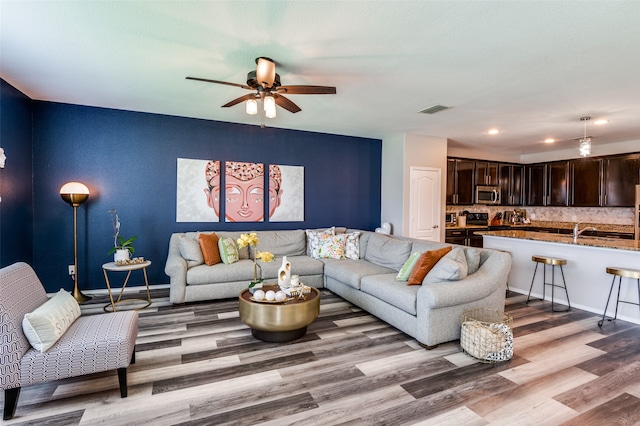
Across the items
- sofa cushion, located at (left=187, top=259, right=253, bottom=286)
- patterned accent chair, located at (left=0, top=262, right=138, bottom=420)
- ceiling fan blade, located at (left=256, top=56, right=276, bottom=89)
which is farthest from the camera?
sofa cushion, located at (left=187, top=259, right=253, bottom=286)

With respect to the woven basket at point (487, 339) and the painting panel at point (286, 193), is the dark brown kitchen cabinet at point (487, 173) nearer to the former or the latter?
the painting panel at point (286, 193)

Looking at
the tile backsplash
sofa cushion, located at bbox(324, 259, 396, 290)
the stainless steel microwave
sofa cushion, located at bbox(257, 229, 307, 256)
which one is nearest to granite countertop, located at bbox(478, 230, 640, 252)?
sofa cushion, located at bbox(324, 259, 396, 290)

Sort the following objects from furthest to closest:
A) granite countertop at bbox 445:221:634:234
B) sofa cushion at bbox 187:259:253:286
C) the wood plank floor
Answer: granite countertop at bbox 445:221:634:234, sofa cushion at bbox 187:259:253:286, the wood plank floor

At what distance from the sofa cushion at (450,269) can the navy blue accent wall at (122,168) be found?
3.06 metres

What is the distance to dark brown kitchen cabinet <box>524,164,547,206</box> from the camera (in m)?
7.55

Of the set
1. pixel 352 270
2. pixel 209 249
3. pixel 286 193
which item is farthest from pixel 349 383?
pixel 286 193

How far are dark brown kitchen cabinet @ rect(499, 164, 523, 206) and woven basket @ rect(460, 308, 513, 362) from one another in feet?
18.0

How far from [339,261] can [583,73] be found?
11.4ft

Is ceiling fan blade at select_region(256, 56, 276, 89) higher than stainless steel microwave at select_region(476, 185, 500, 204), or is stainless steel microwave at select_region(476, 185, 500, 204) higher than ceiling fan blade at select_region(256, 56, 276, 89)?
ceiling fan blade at select_region(256, 56, 276, 89)

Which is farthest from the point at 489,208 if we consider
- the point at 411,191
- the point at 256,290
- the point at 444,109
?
the point at 256,290

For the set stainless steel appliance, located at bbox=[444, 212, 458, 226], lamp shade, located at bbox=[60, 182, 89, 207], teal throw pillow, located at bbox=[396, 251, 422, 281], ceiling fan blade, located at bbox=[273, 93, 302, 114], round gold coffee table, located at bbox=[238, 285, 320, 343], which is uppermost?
ceiling fan blade, located at bbox=[273, 93, 302, 114]

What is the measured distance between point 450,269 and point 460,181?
14.6ft

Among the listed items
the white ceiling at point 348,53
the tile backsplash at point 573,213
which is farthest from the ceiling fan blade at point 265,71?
the tile backsplash at point 573,213

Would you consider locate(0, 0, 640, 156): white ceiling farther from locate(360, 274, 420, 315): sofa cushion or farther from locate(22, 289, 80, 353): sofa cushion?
locate(360, 274, 420, 315): sofa cushion
